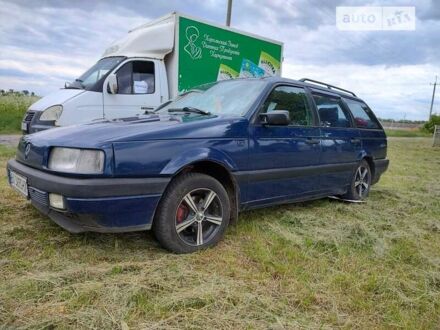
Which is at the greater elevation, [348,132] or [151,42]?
[151,42]

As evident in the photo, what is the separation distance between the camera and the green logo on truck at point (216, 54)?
7.89m

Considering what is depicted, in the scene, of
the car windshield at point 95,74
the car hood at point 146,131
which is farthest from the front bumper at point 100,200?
the car windshield at point 95,74

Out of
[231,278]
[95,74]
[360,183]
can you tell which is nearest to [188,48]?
[95,74]

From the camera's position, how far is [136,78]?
7.60m

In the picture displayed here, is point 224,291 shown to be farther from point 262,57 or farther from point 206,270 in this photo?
point 262,57

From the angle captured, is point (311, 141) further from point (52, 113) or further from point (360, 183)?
point (52, 113)

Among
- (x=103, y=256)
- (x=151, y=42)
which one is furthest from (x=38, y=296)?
(x=151, y=42)

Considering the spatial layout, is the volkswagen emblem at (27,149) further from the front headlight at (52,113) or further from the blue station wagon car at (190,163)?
the front headlight at (52,113)

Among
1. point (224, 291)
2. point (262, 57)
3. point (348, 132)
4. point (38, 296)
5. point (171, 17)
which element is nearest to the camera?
point (38, 296)

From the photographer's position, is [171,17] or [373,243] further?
[171,17]

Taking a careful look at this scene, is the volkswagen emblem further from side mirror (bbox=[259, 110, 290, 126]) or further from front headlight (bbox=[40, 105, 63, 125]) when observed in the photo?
front headlight (bbox=[40, 105, 63, 125])

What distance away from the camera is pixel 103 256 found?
303 cm

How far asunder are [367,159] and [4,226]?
4629mm

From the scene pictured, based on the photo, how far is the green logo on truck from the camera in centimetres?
789
